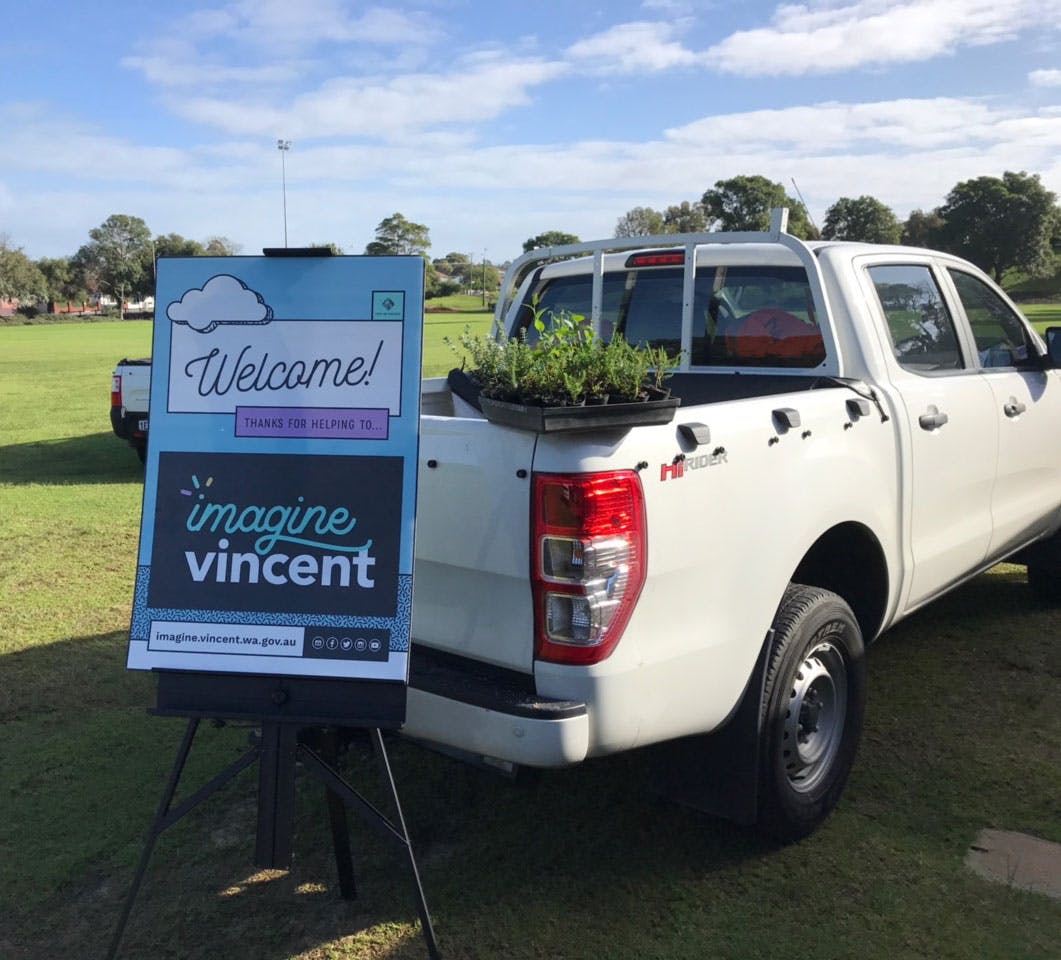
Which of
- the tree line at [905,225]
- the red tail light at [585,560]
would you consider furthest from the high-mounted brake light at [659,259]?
the tree line at [905,225]

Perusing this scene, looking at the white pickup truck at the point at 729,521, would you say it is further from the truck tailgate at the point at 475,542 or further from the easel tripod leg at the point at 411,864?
the easel tripod leg at the point at 411,864

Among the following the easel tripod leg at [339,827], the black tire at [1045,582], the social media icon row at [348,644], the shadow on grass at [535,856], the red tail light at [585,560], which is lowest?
the shadow on grass at [535,856]

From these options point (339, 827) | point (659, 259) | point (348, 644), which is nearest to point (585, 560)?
point (348, 644)

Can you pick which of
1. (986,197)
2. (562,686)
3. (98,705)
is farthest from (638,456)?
(986,197)

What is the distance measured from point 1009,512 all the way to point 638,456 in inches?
117

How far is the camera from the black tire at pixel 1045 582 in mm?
5859

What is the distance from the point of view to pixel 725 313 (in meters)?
4.48

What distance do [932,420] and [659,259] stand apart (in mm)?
1410

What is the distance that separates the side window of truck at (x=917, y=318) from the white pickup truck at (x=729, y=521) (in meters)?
0.01

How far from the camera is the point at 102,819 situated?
3750 mm

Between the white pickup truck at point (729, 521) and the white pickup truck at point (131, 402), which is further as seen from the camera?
the white pickup truck at point (131, 402)

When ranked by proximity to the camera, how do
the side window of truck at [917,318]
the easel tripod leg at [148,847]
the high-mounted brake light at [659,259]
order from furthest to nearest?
the high-mounted brake light at [659,259], the side window of truck at [917,318], the easel tripod leg at [148,847]

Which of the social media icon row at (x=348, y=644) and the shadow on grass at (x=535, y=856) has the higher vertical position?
the social media icon row at (x=348, y=644)

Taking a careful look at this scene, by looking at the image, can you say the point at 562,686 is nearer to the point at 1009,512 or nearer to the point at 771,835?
the point at 771,835
